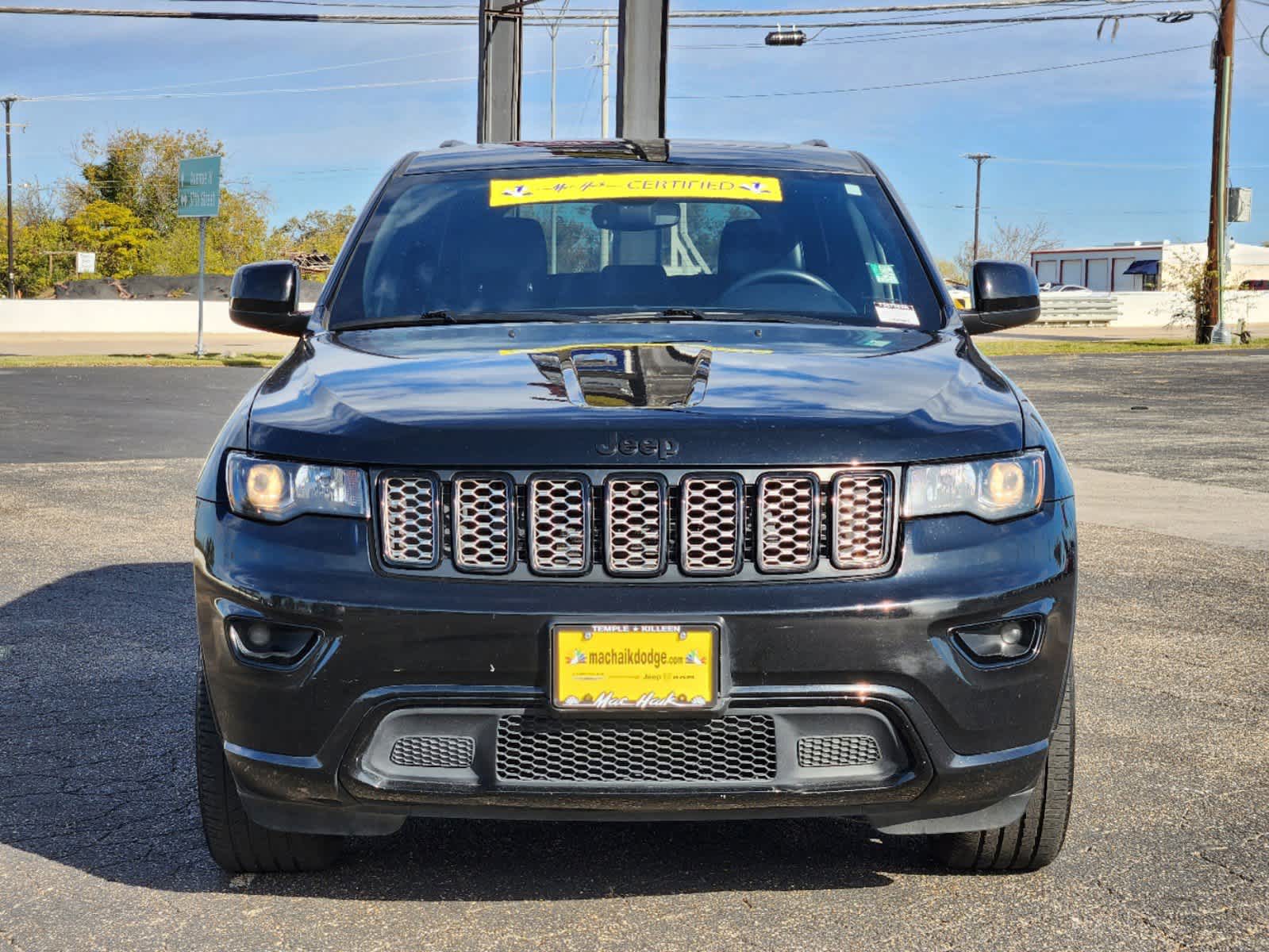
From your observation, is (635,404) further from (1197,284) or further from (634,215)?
(1197,284)

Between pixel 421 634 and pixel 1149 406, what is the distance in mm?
17639

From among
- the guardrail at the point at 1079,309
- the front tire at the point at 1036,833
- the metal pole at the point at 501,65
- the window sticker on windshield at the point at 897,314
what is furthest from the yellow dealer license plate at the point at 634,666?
the guardrail at the point at 1079,309

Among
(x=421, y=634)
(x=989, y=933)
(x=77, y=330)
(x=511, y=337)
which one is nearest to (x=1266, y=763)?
(x=989, y=933)

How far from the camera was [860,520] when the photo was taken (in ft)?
9.78

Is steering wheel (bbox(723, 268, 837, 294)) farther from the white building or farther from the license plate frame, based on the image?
the white building

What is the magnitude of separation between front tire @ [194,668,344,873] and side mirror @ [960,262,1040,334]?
2.27m

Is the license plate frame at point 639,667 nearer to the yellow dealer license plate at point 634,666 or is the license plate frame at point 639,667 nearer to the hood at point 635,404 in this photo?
the yellow dealer license plate at point 634,666

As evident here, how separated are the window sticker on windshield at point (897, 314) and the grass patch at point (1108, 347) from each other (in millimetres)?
31106

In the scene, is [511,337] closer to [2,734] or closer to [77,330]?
[2,734]

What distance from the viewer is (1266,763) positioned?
4469mm

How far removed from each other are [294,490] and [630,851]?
4.12ft

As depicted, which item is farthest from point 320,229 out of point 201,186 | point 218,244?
point 201,186

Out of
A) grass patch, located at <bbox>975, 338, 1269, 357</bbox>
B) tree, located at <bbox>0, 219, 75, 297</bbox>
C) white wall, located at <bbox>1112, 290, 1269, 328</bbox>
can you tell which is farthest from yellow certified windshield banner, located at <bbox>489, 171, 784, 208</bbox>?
tree, located at <bbox>0, 219, 75, 297</bbox>

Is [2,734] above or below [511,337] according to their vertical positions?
below
